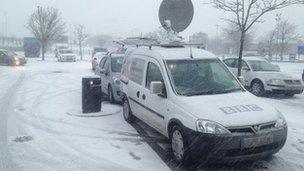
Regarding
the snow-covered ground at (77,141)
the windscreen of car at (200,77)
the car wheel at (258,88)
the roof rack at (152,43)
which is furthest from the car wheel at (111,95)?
the car wheel at (258,88)

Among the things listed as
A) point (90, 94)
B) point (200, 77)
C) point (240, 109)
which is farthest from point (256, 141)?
point (90, 94)

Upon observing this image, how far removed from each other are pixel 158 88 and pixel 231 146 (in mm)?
1803

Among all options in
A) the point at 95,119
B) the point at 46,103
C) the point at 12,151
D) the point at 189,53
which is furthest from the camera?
the point at 46,103

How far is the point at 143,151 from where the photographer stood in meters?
7.11

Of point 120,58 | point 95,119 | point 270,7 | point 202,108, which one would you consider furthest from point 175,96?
point 270,7

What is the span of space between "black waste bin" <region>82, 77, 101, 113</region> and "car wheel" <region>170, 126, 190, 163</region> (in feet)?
14.8

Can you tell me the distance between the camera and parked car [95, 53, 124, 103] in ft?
38.7

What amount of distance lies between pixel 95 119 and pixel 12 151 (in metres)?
3.14

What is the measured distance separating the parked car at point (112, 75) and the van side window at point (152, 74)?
12.3 ft

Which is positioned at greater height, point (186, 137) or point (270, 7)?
point (270, 7)

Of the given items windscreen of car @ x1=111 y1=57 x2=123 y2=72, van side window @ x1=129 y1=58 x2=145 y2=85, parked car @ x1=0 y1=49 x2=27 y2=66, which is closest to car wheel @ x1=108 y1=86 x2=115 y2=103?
windscreen of car @ x1=111 y1=57 x2=123 y2=72

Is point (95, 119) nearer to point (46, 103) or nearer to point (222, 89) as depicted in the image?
point (46, 103)

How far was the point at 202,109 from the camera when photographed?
6023mm

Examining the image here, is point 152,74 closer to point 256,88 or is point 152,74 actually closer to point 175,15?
point 175,15
